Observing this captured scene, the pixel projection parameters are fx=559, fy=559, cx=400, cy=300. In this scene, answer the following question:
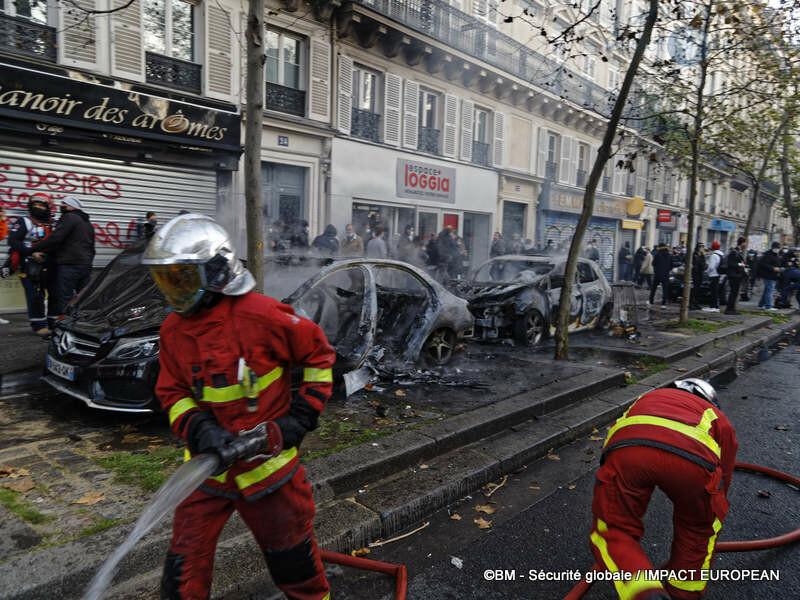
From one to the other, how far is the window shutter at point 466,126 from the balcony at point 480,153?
0.32 meters

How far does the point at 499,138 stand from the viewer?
20.7 m

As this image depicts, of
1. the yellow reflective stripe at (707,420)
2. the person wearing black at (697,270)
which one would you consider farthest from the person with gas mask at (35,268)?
the person wearing black at (697,270)

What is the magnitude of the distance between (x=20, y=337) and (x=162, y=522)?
6199 millimetres

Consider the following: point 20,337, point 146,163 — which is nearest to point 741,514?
point 20,337

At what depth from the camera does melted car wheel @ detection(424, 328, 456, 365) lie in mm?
6637

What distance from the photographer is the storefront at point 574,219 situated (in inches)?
920

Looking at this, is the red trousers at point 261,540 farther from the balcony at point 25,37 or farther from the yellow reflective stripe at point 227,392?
the balcony at point 25,37

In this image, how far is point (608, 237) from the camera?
2855 centimetres

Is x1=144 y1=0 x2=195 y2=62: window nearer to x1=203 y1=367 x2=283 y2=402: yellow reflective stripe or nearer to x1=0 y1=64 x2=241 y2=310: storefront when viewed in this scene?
x1=0 y1=64 x2=241 y2=310: storefront

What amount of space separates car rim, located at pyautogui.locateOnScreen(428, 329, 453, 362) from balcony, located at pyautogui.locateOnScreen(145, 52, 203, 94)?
893 cm

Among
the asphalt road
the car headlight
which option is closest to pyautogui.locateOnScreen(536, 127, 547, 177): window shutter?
the asphalt road

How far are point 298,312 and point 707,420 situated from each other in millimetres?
3655

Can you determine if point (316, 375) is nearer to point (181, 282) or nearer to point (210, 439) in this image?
point (210, 439)

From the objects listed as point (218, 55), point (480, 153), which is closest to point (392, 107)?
point (480, 153)
